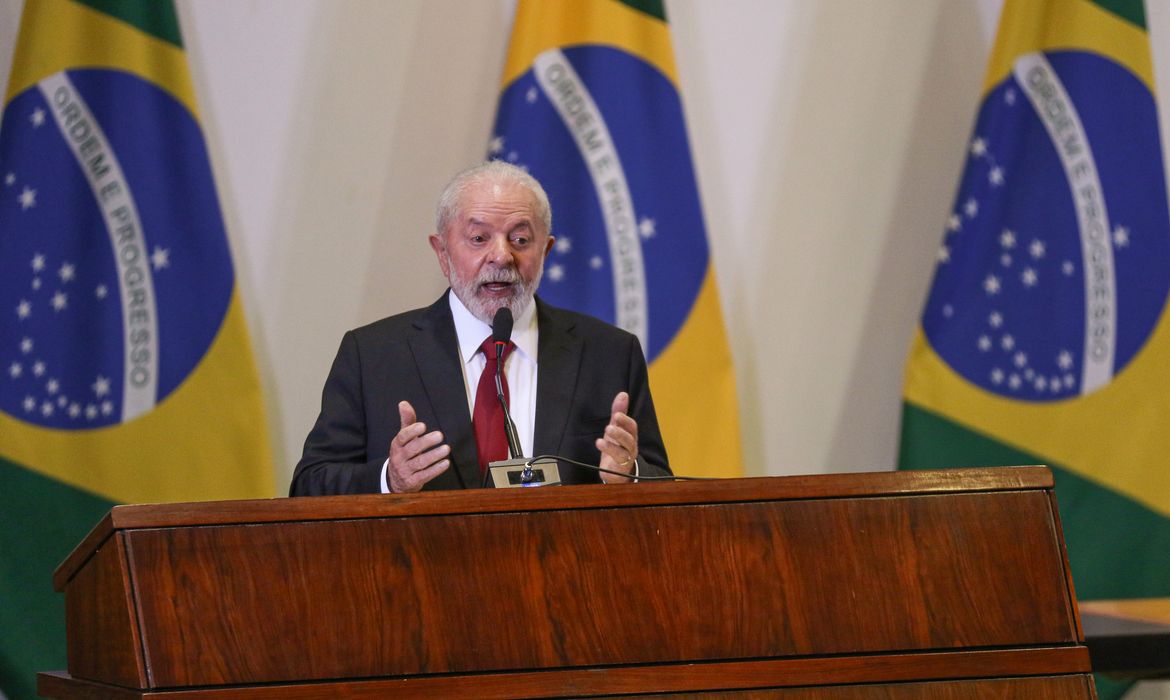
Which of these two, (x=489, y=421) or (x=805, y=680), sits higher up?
(x=489, y=421)

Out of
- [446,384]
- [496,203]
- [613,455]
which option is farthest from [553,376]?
[613,455]

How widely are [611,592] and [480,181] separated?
122 cm

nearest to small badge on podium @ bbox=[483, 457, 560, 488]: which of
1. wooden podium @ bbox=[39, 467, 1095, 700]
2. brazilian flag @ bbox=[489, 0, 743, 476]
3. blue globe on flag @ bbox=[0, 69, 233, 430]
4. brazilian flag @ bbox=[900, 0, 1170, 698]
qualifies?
wooden podium @ bbox=[39, 467, 1095, 700]

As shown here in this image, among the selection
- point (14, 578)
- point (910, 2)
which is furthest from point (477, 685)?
point (910, 2)

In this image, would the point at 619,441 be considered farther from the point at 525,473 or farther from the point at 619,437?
the point at 525,473

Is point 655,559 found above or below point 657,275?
below

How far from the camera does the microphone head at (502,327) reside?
2244mm

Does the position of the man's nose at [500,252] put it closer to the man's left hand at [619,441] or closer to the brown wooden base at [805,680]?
the man's left hand at [619,441]

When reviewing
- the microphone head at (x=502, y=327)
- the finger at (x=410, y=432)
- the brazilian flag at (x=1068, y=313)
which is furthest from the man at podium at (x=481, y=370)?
the brazilian flag at (x=1068, y=313)

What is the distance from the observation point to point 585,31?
13.4 ft

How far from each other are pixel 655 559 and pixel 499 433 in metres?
0.91

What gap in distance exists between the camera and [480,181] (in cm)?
271

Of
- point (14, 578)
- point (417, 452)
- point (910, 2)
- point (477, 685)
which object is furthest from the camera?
point (910, 2)

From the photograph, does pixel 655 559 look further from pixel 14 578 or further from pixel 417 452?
pixel 14 578
